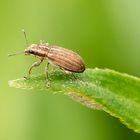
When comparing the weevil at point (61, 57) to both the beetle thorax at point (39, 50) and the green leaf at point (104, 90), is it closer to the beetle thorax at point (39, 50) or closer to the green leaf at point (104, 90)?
the beetle thorax at point (39, 50)

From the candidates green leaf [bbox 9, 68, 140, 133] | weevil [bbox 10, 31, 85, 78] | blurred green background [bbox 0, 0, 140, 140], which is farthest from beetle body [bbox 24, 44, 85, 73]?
blurred green background [bbox 0, 0, 140, 140]

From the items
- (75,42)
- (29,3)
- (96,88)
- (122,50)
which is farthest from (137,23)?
(96,88)

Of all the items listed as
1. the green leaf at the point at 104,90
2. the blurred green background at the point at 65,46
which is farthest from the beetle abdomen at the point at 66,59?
the blurred green background at the point at 65,46

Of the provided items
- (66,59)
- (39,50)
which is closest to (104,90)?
(66,59)

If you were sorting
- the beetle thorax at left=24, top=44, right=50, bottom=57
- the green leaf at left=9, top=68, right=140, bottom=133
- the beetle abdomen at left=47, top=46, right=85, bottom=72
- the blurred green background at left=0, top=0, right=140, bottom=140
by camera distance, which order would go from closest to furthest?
the green leaf at left=9, top=68, right=140, bottom=133 → the beetle abdomen at left=47, top=46, right=85, bottom=72 → the beetle thorax at left=24, top=44, right=50, bottom=57 → the blurred green background at left=0, top=0, right=140, bottom=140

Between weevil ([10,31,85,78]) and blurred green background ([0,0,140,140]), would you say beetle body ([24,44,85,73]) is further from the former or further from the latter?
blurred green background ([0,0,140,140])

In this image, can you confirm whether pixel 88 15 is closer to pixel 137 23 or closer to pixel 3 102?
pixel 137 23
